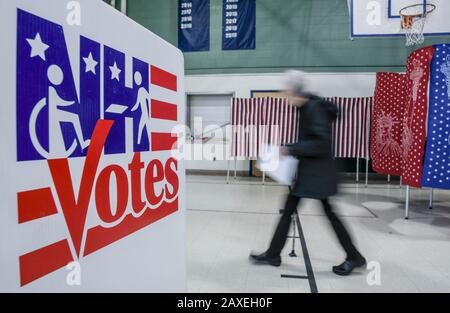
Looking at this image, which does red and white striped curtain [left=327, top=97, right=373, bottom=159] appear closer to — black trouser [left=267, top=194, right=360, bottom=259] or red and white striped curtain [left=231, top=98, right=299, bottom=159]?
red and white striped curtain [left=231, top=98, right=299, bottom=159]

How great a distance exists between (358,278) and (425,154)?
192 centimetres

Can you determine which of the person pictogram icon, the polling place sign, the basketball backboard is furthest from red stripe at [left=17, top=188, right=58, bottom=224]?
the basketball backboard

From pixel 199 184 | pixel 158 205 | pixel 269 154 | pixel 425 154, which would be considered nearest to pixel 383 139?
pixel 425 154

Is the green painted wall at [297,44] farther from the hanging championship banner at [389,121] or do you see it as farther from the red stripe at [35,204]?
the red stripe at [35,204]

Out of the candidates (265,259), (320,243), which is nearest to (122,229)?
(265,259)

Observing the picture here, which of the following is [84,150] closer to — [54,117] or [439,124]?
[54,117]

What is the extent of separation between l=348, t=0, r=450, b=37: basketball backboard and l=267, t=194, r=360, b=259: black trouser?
368 centimetres

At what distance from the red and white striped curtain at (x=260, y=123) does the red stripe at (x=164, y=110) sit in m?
5.18

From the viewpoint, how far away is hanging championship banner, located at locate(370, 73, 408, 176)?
4.79 m

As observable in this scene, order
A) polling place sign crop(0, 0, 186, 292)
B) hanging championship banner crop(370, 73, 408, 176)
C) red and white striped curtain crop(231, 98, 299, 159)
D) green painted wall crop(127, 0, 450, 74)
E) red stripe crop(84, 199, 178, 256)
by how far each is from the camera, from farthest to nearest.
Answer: green painted wall crop(127, 0, 450, 74) → red and white striped curtain crop(231, 98, 299, 159) → hanging championship banner crop(370, 73, 408, 176) → red stripe crop(84, 199, 178, 256) → polling place sign crop(0, 0, 186, 292)

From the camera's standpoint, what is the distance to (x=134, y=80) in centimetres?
99

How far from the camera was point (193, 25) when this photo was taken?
23.9 ft

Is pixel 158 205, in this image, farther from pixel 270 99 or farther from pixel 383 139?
pixel 270 99

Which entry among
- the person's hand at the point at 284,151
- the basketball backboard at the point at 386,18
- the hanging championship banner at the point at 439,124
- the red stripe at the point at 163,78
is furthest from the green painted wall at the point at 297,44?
the red stripe at the point at 163,78
